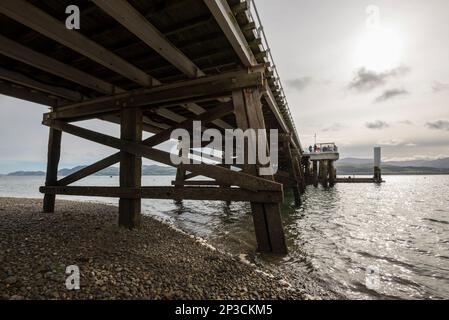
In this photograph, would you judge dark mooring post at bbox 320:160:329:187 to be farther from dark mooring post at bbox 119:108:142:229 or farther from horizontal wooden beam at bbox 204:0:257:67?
dark mooring post at bbox 119:108:142:229

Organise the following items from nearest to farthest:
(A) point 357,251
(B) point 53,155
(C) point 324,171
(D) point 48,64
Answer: (D) point 48,64
(A) point 357,251
(B) point 53,155
(C) point 324,171

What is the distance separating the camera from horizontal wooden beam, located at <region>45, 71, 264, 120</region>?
438 cm

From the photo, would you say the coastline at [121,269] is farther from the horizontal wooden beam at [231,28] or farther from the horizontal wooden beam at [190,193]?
the horizontal wooden beam at [231,28]

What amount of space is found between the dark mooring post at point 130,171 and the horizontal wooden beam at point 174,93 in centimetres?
37

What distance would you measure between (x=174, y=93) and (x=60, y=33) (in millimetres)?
2075

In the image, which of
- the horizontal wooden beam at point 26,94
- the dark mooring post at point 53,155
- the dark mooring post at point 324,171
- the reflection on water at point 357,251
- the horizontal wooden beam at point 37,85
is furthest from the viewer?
the dark mooring post at point 324,171

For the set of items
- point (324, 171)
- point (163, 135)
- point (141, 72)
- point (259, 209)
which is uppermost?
point (141, 72)

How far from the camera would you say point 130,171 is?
16.6ft

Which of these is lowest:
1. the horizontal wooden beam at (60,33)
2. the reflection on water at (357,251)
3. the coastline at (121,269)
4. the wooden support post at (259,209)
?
the reflection on water at (357,251)

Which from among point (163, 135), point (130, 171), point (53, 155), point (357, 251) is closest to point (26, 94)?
point (53, 155)

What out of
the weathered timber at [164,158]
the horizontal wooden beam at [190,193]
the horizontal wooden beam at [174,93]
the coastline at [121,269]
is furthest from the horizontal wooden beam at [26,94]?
the coastline at [121,269]

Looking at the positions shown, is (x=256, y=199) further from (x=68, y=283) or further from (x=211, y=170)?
(x=68, y=283)

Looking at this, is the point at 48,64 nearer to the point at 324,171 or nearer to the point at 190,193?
the point at 190,193

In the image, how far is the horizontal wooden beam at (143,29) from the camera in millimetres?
2887
